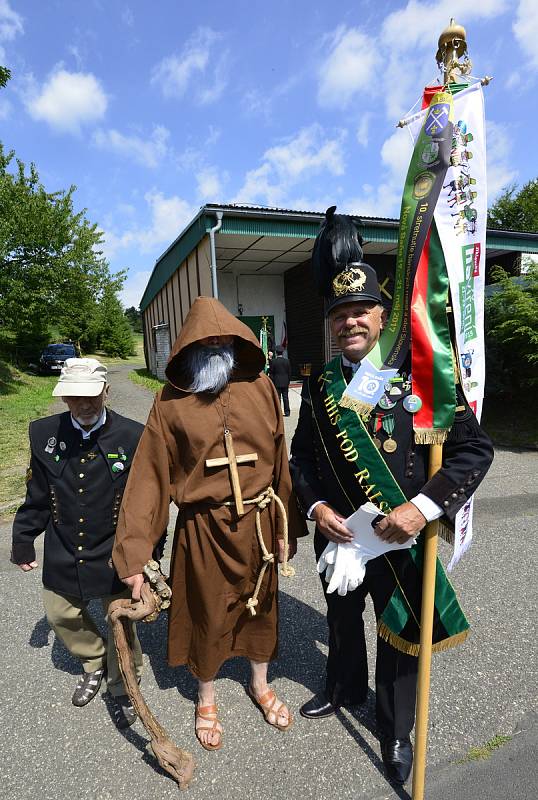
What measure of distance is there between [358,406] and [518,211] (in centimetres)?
3917

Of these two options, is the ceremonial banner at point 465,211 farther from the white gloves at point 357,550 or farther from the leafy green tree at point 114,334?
the leafy green tree at point 114,334

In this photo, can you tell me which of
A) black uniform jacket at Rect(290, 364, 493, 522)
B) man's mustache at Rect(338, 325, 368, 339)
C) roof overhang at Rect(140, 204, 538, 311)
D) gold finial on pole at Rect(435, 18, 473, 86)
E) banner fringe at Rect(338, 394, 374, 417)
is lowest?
black uniform jacket at Rect(290, 364, 493, 522)

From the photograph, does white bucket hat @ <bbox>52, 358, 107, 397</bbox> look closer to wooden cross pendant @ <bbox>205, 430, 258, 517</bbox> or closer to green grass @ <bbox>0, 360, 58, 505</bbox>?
wooden cross pendant @ <bbox>205, 430, 258, 517</bbox>

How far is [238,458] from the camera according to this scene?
215 cm

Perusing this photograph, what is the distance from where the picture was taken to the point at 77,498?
7.55 ft

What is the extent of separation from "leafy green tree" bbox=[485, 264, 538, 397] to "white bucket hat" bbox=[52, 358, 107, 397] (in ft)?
26.4

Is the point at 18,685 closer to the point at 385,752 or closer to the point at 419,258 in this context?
the point at 385,752

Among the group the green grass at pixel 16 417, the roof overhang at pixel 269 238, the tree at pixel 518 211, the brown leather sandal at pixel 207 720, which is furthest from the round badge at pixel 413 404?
the tree at pixel 518 211

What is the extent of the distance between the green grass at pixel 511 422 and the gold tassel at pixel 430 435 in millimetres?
7375

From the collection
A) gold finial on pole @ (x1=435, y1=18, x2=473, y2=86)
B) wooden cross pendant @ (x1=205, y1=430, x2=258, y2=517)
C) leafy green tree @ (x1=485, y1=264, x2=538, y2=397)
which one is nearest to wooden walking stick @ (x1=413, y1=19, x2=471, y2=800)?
gold finial on pole @ (x1=435, y1=18, x2=473, y2=86)

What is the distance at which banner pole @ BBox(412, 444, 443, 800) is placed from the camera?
1802 millimetres

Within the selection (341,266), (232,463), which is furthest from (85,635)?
(341,266)

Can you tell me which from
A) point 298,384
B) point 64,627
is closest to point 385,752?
point 64,627

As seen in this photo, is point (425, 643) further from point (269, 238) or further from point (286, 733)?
point (269, 238)
